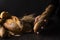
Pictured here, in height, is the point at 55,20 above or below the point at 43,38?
above

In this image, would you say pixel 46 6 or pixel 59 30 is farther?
pixel 46 6

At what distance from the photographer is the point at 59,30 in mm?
1040

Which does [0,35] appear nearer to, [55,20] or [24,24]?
[24,24]

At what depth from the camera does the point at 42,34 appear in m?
0.99

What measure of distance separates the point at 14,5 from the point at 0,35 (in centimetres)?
29

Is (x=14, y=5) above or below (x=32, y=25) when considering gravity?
above

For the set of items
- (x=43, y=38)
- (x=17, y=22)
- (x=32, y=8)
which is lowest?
(x=43, y=38)

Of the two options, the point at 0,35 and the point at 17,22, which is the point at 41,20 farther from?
the point at 0,35

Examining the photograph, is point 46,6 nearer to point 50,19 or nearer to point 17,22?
point 50,19

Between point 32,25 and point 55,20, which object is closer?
point 32,25

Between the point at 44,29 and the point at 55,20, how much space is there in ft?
0.49

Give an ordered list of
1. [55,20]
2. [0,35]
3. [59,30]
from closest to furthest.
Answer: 1. [0,35]
2. [59,30]
3. [55,20]

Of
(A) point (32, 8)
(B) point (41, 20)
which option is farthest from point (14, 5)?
(B) point (41, 20)

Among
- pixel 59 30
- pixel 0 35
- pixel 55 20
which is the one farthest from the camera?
pixel 55 20
